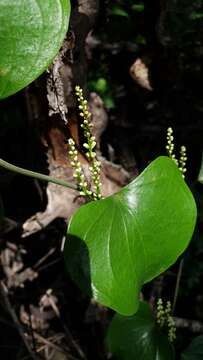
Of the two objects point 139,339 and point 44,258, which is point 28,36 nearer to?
point 139,339

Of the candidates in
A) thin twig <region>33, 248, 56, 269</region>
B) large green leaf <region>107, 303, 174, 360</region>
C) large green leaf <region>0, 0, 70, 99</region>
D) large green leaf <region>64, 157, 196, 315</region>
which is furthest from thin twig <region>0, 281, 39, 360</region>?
large green leaf <region>0, 0, 70, 99</region>

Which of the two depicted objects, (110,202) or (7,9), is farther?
(110,202)

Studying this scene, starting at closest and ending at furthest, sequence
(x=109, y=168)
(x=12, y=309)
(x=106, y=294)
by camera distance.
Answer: (x=106, y=294), (x=109, y=168), (x=12, y=309)

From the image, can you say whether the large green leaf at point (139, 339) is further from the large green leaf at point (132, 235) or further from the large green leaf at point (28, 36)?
the large green leaf at point (28, 36)

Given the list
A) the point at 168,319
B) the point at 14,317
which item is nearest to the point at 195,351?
the point at 168,319

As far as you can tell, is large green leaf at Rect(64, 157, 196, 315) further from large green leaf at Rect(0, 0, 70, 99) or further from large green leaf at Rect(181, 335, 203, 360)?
large green leaf at Rect(181, 335, 203, 360)

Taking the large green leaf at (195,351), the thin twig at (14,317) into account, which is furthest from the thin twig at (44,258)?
the large green leaf at (195,351)

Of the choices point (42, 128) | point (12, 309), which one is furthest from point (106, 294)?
point (12, 309)

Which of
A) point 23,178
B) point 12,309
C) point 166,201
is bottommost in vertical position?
point 12,309

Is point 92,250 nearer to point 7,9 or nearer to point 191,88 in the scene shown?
point 7,9
